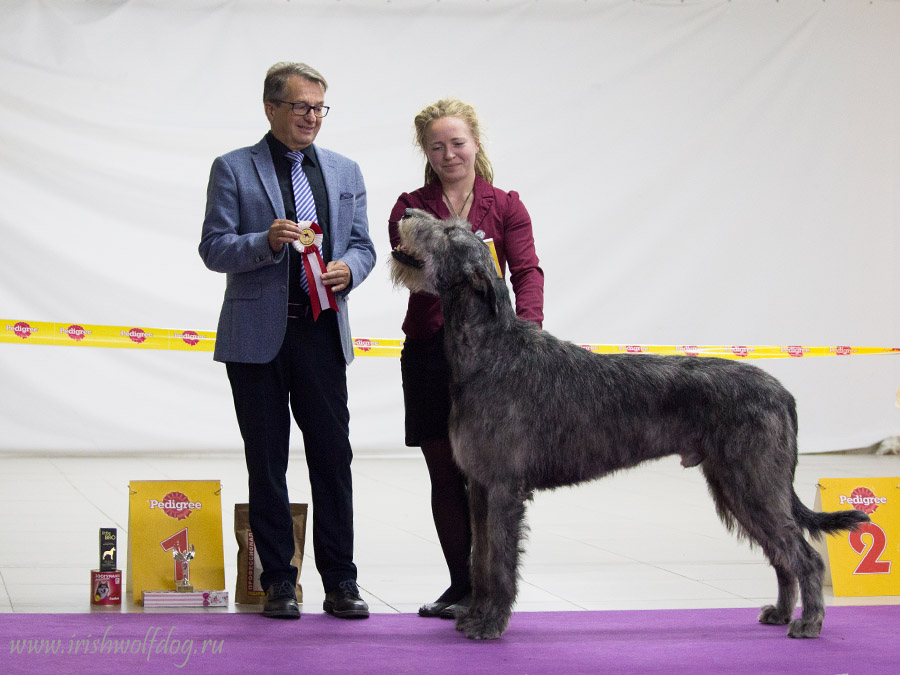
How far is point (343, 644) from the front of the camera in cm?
314

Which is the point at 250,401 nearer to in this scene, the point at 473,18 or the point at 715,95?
the point at 473,18

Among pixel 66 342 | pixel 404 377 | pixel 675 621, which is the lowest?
pixel 675 621

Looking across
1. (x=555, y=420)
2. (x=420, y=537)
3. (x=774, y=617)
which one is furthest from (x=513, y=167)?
(x=774, y=617)

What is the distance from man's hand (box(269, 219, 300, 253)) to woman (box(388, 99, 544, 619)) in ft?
1.35

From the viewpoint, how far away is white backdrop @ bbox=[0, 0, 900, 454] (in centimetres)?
803

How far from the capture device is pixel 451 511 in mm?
3559

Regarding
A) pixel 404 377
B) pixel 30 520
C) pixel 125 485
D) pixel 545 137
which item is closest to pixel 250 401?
pixel 404 377

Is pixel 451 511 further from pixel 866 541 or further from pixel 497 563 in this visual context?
pixel 866 541

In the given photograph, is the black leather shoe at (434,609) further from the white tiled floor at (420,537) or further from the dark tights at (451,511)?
the white tiled floor at (420,537)

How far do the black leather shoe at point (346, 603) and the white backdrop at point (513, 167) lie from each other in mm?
4985

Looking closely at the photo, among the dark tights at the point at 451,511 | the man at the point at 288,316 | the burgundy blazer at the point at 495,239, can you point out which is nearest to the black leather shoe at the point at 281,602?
the man at the point at 288,316

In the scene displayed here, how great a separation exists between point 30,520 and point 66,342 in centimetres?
255

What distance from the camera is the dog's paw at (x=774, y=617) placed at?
3459 mm

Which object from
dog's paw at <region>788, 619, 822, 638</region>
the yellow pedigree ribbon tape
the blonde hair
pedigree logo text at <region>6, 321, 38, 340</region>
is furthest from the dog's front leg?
pedigree logo text at <region>6, 321, 38, 340</region>
